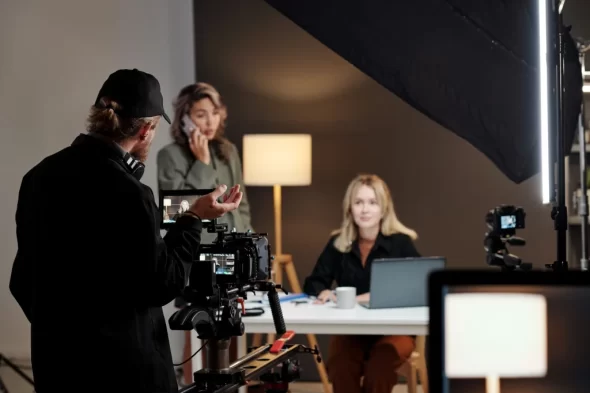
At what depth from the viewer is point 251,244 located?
7.33 feet

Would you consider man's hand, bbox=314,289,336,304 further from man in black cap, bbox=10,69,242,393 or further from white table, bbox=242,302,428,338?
man in black cap, bbox=10,69,242,393

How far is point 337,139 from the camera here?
484cm

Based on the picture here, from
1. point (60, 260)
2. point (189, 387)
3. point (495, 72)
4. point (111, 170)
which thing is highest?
point (495, 72)

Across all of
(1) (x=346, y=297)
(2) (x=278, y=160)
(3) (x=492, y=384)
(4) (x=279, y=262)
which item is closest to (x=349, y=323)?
(1) (x=346, y=297)

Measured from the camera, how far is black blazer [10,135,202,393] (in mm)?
1790

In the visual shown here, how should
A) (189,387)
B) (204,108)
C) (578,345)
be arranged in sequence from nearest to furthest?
(578,345), (189,387), (204,108)

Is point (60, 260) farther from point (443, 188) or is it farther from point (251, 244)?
point (443, 188)

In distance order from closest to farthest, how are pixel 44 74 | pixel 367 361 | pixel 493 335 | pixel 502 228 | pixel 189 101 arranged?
pixel 493 335
pixel 502 228
pixel 367 361
pixel 189 101
pixel 44 74

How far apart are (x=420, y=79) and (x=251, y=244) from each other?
259 cm

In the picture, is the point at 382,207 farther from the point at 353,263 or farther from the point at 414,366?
the point at 414,366

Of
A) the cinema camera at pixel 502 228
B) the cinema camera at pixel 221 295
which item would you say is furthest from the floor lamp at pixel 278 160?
the cinema camera at pixel 221 295

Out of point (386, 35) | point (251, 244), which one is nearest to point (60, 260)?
point (251, 244)

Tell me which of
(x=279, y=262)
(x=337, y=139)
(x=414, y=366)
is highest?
(x=337, y=139)

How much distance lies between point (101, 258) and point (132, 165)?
24 centimetres
